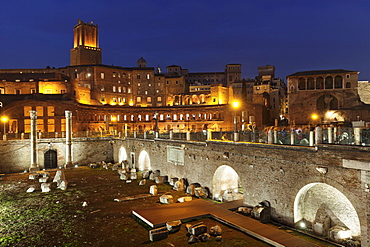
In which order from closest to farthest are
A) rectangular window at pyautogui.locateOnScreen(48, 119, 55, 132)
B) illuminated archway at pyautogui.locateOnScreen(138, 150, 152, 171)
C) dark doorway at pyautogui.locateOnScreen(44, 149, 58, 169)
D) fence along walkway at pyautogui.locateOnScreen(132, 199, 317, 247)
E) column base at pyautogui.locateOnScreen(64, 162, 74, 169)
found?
fence along walkway at pyautogui.locateOnScreen(132, 199, 317, 247) → illuminated archway at pyautogui.locateOnScreen(138, 150, 152, 171) → column base at pyautogui.locateOnScreen(64, 162, 74, 169) → dark doorway at pyautogui.locateOnScreen(44, 149, 58, 169) → rectangular window at pyautogui.locateOnScreen(48, 119, 55, 132)

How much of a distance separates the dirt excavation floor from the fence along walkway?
358mm

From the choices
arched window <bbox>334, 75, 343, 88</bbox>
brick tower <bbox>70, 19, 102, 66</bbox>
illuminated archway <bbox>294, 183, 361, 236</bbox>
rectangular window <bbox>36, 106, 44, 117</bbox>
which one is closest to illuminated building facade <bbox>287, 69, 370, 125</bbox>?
arched window <bbox>334, 75, 343, 88</bbox>

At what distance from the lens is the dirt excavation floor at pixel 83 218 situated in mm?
14211

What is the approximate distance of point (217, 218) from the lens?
16.3m

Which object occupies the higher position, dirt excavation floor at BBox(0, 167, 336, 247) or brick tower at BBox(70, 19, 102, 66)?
brick tower at BBox(70, 19, 102, 66)

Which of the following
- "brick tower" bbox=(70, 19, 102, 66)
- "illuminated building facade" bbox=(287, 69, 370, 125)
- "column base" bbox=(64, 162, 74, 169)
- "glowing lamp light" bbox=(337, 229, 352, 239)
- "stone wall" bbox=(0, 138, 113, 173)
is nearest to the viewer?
"glowing lamp light" bbox=(337, 229, 352, 239)

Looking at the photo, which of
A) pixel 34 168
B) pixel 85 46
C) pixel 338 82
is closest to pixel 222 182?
pixel 34 168

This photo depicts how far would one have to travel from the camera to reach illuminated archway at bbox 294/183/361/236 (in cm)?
1338

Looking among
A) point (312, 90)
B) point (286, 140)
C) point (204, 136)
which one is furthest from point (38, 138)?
point (312, 90)

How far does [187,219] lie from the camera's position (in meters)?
16.3

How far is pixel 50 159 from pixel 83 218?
23606 mm

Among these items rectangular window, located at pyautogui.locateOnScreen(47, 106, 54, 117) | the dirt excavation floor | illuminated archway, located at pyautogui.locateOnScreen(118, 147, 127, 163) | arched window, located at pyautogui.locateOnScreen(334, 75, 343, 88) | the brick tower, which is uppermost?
the brick tower

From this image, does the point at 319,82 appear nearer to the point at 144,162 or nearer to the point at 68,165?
the point at 144,162

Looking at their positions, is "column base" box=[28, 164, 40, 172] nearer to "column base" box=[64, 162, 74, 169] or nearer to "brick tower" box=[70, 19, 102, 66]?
"column base" box=[64, 162, 74, 169]
